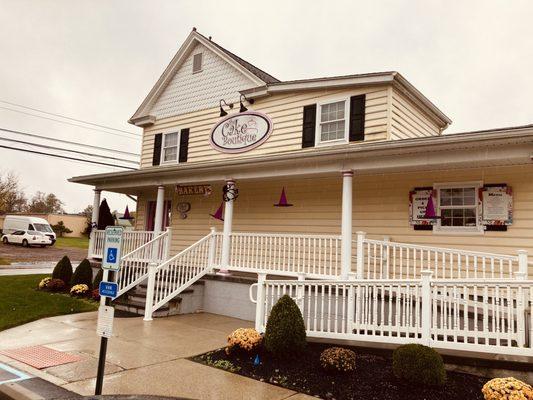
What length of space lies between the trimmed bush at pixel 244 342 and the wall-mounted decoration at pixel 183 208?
27.3ft

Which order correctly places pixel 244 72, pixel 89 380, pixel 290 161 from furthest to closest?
1. pixel 244 72
2. pixel 290 161
3. pixel 89 380

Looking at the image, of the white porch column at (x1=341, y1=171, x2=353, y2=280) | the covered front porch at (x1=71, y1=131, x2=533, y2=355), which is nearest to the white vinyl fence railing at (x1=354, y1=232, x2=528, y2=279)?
the covered front porch at (x1=71, y1=131, x2=533, y2=355)

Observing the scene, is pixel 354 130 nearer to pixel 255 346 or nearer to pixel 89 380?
pixel 255 346

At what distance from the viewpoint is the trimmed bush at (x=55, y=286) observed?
1338cm

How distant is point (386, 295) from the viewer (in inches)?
329

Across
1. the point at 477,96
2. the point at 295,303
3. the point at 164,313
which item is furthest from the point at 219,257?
the point at 477,96

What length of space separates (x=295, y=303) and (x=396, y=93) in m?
6.97

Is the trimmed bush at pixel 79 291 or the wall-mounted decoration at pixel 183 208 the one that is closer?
the trimmed bush at pixel 79 291

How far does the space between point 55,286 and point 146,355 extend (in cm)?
817

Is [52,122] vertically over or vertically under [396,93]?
over

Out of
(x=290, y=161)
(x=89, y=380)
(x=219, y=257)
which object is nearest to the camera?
(x=89, y=380)

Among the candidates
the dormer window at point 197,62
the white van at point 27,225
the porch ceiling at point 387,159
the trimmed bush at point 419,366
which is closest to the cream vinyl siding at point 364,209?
the porch ceiling at point 387,159

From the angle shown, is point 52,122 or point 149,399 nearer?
point 149,399

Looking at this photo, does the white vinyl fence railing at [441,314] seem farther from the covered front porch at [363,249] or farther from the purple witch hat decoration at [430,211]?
the purple witch hat decoration at [430,211]
